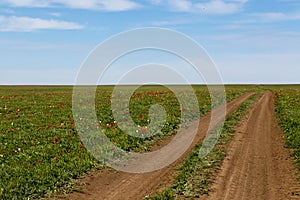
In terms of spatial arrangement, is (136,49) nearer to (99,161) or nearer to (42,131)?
(99,161)

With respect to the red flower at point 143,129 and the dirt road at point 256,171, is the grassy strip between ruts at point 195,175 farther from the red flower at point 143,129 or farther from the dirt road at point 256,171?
the red flower at point 143,129

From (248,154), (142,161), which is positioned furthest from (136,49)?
(248,154)

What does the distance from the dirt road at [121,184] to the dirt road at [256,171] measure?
58.6 inches

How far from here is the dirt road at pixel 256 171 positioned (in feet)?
28.2

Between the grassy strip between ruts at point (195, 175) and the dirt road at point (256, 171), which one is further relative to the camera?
the dirt road at point (256, 171)

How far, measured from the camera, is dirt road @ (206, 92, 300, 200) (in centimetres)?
860

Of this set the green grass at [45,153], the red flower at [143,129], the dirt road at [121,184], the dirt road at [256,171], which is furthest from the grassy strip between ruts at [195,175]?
the red flower at [143,129]

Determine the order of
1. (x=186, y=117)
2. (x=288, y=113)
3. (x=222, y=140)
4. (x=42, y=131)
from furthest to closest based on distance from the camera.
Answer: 1. (x=288, y=113)
2. (x=186, y=117)
3. (x=42, y=131)
4. (x=222, y=140)

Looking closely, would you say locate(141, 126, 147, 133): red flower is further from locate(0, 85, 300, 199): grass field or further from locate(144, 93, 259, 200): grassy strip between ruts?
locate(144, 93, 259, 200): grassy strip between ruts

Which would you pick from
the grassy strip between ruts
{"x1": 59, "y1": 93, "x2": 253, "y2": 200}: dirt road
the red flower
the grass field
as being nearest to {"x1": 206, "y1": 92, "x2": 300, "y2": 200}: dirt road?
the grassy strip between ruts

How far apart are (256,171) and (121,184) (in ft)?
12.5

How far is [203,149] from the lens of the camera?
42.8 feet

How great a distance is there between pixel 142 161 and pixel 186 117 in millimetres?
10139

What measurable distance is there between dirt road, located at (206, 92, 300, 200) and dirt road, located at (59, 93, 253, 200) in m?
1.49
